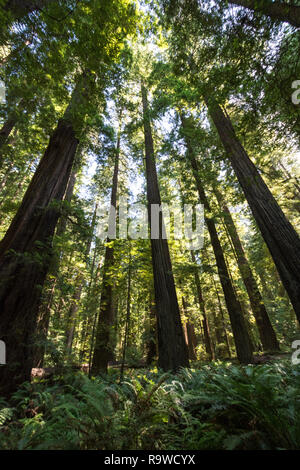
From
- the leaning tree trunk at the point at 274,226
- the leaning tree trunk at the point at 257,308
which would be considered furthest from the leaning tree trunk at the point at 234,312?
the leaning tree trunk at the point at 274,226

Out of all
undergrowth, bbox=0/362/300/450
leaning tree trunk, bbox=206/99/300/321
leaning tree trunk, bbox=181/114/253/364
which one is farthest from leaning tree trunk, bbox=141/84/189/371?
leaning tree trunk, bbox=206/99/300/321

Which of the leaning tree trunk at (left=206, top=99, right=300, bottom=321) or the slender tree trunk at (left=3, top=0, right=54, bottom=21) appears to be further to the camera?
the leaning tree trunk at (left=206, top=99, right=300, bottom=321)

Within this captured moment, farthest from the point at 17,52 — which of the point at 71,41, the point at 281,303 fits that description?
the point at 281,303

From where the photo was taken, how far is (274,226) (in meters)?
4.24

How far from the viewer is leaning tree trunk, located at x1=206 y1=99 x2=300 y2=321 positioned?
3.74 meters

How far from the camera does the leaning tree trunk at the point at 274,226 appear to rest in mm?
3735

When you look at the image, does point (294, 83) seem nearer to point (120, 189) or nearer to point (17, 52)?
point (17, 52)

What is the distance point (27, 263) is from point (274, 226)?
536 cm

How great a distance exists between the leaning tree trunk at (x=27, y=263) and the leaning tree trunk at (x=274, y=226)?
3.99 m

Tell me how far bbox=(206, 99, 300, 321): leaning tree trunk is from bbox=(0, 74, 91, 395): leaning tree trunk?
3988 mm

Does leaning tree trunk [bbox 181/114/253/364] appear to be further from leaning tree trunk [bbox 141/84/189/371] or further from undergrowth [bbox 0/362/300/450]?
undergrowth [bbox 0/362/300/450]

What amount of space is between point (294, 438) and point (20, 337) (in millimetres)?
3805

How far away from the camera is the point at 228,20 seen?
2.95m

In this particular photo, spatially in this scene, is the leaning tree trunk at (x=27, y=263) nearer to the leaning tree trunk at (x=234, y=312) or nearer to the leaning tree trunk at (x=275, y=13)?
the leaning tree trunk at (x=275, y=13)
